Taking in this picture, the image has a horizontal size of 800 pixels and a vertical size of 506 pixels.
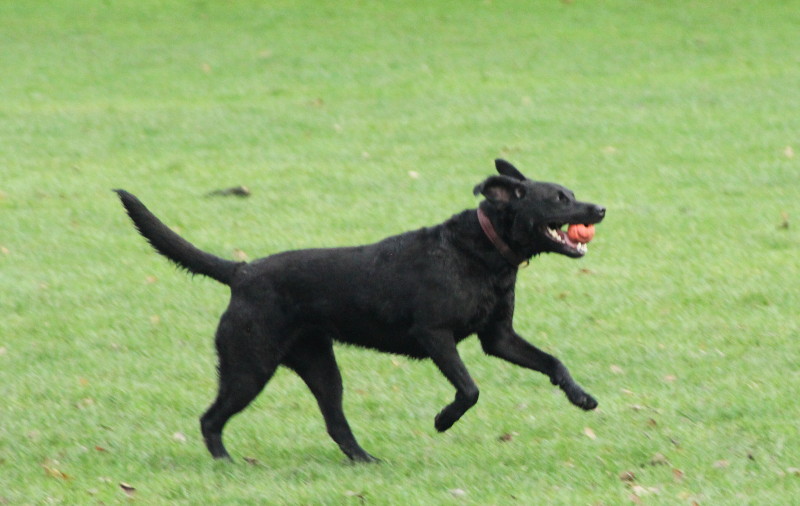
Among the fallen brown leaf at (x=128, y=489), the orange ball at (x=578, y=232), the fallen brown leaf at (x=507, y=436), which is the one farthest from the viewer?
the fallen brown leaf at (x=507, y=436)

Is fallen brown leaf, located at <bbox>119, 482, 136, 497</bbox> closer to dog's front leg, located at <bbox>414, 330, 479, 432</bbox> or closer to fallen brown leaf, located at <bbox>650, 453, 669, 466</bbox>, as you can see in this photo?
dog's front leg, located at <bbox>414, 330, 479, 432</bbox>

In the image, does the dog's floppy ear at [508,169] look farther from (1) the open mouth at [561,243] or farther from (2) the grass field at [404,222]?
(2) the grass field at [404,222]

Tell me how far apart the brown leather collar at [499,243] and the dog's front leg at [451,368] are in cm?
50

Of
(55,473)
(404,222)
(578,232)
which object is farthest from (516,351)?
(404,222)

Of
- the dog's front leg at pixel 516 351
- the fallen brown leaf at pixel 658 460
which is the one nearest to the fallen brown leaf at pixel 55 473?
the dog's front leg at pixel 516 351

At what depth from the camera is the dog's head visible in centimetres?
674

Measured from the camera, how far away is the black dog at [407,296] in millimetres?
6734

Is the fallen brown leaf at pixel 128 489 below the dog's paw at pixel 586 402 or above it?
below

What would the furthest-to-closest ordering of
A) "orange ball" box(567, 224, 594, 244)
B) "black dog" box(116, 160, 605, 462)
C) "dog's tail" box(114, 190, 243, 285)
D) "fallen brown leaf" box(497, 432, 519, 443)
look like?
"fallen brown leaf" box(497, 432, 519, 443) → "dog's tail" box(114, 190, 243, 285) → "orange ball" box(567, 224, 594, 244) → "black dog" box(116, 160, 605, 462)

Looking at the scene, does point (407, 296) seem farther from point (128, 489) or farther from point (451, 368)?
point (128, 489)

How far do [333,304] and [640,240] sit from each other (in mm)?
5823

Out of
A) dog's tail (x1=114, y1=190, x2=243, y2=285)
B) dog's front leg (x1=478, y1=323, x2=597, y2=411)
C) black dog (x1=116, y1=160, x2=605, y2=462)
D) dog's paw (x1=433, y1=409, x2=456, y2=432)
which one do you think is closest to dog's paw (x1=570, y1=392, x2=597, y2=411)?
black dog (x1=116, y1=160, x2=605, y2=462)

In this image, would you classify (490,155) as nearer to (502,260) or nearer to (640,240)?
(640,240)

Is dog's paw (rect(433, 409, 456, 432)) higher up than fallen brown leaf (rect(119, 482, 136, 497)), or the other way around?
dog's paw (rect(433, 409, 456, 432))
